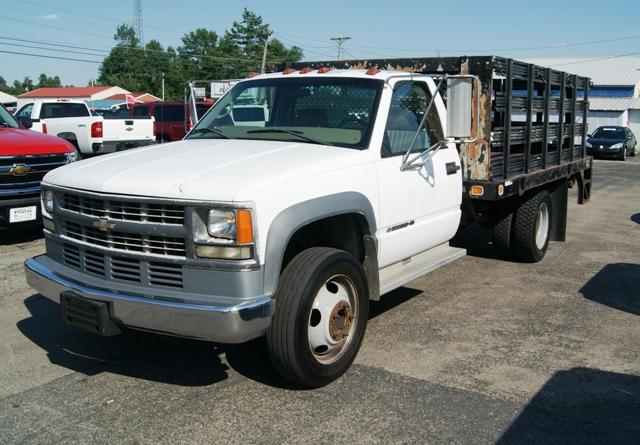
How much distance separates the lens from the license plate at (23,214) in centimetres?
819

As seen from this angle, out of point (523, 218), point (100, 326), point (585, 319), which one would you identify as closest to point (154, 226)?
point (100, 326)

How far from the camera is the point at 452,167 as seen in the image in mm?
5918

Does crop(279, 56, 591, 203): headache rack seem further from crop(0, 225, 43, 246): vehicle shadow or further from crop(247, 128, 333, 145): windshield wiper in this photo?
crop(0, 225, 43, 246): vehicle shadow

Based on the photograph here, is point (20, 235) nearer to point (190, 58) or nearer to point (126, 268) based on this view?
point (126, 268)

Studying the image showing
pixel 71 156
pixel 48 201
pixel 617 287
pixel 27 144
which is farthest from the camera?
pixel 71 156

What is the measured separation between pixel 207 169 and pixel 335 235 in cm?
112

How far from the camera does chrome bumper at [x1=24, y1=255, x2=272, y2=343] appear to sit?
3684mm

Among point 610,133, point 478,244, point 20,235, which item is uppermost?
point 610,133

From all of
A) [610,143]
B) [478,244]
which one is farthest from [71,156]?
[610,143]

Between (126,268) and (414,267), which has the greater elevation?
(126,268)

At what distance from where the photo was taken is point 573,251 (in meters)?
8.98

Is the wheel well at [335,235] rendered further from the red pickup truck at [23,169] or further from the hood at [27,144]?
the hood at [27,144]

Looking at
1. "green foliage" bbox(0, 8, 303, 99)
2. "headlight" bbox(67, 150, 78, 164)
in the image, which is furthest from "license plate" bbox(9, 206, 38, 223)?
"green foliage" bbox(0, 8, 303, 99)

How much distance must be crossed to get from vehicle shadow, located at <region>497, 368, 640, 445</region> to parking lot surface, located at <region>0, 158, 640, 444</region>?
12 mm
